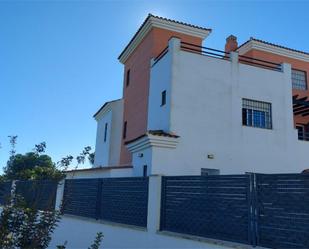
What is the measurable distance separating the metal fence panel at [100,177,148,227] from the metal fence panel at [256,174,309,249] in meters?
3.43

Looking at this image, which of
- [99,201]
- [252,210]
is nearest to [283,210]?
[252,210]

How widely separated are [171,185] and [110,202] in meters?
2.51

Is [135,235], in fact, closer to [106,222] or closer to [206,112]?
[106,222]

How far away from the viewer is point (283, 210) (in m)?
6.19

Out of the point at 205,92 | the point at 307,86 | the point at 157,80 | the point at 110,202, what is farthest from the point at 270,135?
the point at 110,202

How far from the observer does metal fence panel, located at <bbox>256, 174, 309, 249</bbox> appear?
19.3 ft

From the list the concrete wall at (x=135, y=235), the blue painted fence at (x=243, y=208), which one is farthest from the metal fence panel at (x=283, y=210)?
the concrete wall at (x=135, y=235)

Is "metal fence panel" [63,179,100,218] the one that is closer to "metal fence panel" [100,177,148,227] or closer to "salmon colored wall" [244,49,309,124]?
"metal fence panel" [100,177,148,227]

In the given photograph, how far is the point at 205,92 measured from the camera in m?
15.7

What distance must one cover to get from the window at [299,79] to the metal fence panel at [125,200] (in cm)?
1663

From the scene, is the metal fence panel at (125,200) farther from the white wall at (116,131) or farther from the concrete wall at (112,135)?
the white wall at (116,131)

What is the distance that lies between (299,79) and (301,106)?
3550mm

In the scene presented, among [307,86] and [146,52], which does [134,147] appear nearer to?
[146,52]

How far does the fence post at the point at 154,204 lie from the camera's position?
8.54 metres
